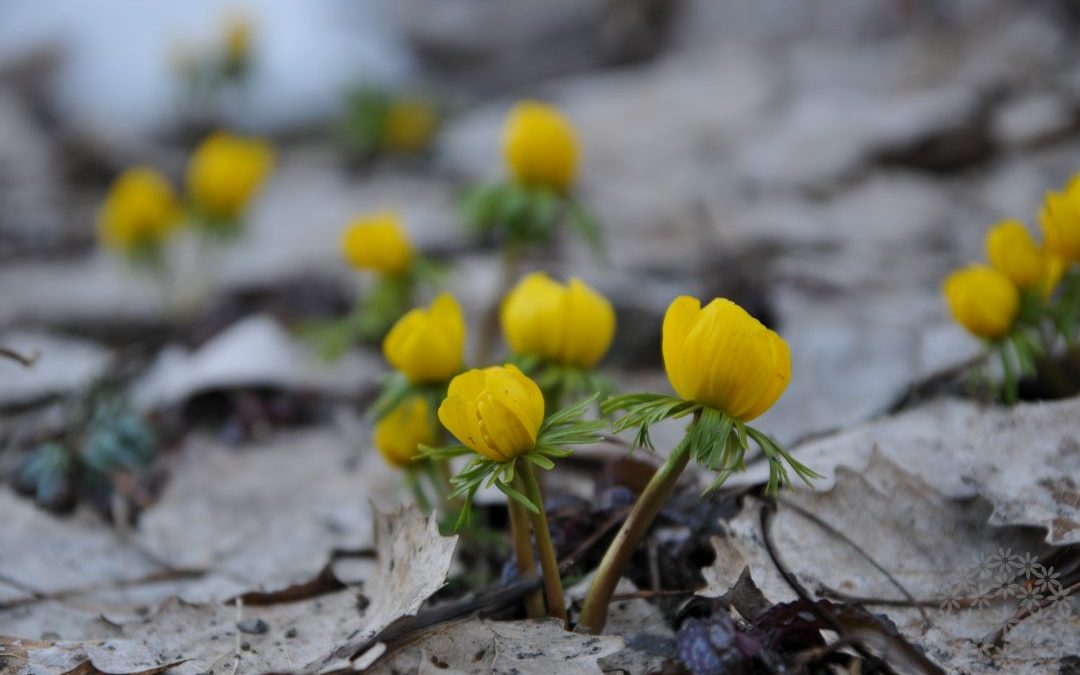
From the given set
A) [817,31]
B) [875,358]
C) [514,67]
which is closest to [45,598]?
[875,358]

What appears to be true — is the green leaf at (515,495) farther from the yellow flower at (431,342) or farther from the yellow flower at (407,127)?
the yellow flower at (407,127)

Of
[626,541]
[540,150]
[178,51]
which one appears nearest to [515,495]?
[626,541]

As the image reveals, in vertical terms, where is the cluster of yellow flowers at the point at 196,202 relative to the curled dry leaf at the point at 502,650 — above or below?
above

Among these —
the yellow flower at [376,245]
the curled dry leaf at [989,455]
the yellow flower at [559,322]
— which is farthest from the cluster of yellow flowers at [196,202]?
the curled dry leaf at [989,455]

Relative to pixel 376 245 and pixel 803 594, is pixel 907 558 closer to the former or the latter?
pixel 803 594

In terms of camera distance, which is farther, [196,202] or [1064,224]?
[196,202]

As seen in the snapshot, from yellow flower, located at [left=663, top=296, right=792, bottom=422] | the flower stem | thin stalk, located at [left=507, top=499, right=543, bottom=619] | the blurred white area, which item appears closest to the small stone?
thin stalk, located at [left=507, top=499, right=543, bottom=619]
